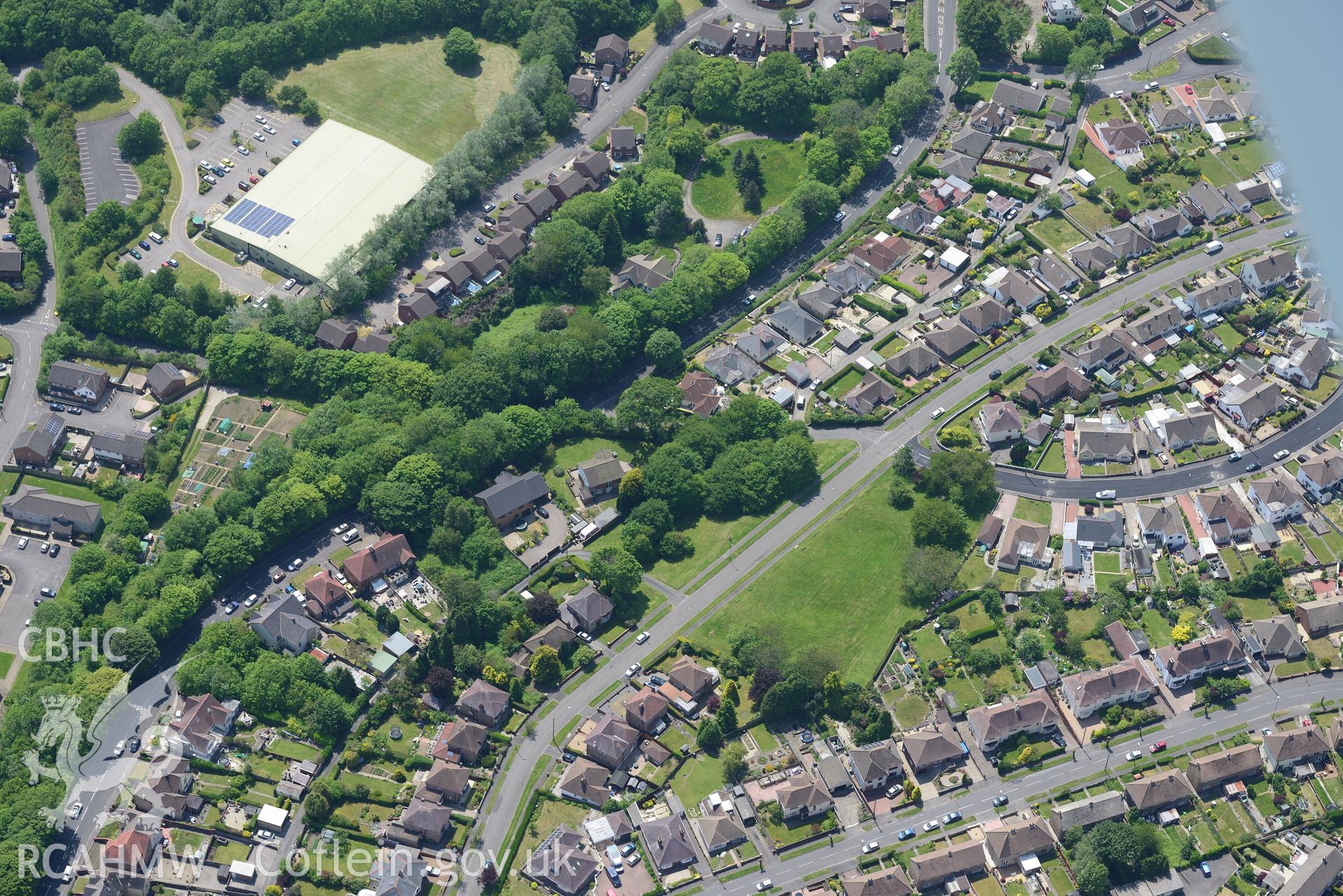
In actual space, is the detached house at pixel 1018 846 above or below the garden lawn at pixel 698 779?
above

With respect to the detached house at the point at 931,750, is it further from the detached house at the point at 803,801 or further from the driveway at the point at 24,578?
the driveway at the point at 24,578

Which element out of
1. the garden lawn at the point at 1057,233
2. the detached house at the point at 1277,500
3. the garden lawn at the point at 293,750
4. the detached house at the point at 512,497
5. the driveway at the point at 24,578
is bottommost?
the driveway at the point at 24,578

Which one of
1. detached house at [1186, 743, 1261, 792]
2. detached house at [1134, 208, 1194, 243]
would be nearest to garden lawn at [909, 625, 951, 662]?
detached house at [1186, 743, 1261, 792]


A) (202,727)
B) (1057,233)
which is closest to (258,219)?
(202,727)

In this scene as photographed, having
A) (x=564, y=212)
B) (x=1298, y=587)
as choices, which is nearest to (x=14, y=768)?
(x=564, y=212)

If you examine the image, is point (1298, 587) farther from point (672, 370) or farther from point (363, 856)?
point (363, 856)

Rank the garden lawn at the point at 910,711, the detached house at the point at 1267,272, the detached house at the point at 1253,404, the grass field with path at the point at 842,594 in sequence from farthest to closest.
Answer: the detached house at the point at 1267,272, the detached house at the point at 1253,404, the grass field with path at the point at 842,594, the garden lawn at the point at 910,711

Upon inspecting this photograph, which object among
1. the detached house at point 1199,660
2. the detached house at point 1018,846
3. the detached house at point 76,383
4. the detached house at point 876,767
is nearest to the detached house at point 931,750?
the detached house at point 876,767
